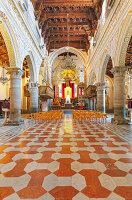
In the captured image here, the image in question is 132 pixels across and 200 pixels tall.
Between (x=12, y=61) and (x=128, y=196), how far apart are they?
29.9ft

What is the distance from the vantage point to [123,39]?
788 centimetres

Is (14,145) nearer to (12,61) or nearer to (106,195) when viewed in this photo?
(106,195)

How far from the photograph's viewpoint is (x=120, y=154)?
3490 mm

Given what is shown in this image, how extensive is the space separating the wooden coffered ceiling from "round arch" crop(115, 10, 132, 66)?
6.75 metres

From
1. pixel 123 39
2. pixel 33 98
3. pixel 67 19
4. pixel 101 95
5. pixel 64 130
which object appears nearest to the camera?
pixel 64 130

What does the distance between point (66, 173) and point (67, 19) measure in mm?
18013

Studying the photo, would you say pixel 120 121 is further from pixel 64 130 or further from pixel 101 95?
pixel 101 95

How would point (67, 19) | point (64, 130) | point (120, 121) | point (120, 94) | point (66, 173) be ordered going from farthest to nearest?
point (67, 19) → point (120, 94) → point (120, 121) → point (64, 130) → point (66, 173)

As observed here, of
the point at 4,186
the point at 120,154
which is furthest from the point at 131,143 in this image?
the point at 4,186

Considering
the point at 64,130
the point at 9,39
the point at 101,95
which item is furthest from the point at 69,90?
the point at 64,130

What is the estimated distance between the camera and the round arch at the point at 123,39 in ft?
23.9

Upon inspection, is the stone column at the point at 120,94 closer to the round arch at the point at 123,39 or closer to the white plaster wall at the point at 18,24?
the round arch at the point at 123,39

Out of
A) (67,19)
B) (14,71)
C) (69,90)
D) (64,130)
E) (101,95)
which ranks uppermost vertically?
(67,19)

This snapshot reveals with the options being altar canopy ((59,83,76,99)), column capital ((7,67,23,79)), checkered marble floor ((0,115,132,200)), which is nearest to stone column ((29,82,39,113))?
column capital ((7,67,23,79))
